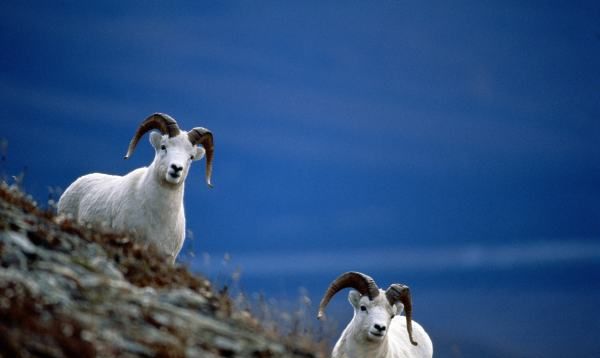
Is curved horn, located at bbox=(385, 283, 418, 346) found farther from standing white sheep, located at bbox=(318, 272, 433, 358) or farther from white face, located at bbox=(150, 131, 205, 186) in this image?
white face, located at bbox=(150, 131, 205, 186)

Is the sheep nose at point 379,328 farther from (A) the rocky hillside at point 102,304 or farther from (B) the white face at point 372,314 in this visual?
(A) the rocky hillside at point 102,304

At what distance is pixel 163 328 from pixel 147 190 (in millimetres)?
6077

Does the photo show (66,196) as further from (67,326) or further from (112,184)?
(67,326)

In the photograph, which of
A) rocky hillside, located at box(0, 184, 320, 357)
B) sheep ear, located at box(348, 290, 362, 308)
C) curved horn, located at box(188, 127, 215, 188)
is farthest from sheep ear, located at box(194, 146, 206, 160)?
rocky hillside, located at box(0, 184, 320, 357)

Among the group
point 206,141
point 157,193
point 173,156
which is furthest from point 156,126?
point 157,193

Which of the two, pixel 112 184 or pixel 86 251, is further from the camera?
pixel 112 184

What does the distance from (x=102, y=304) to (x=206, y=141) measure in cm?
692

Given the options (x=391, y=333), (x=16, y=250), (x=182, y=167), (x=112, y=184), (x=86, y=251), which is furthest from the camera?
(x=391, y=333)

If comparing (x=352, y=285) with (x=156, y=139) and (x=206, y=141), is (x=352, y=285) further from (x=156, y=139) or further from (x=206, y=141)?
(x=156, y=139)

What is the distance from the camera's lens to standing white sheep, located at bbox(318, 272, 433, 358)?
13477mm

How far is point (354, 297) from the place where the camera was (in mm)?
14109

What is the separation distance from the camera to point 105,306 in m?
7.09

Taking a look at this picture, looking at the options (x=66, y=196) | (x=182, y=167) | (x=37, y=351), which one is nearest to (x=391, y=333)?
(x=182, y=167)

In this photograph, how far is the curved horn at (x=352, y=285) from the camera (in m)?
13.9
